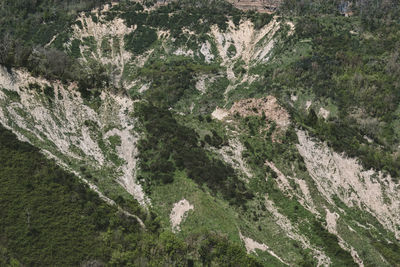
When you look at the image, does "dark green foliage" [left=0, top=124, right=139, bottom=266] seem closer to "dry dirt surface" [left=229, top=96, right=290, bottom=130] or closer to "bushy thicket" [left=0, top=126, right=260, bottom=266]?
"bushy thicket" [left=0, top=126, right=260, bottom=266]

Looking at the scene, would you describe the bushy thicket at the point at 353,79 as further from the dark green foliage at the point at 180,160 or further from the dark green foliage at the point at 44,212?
the dark green foliage at the point at 44,212

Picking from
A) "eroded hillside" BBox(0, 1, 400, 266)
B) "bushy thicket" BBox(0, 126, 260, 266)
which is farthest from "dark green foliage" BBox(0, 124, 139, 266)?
"eroded hillside" BBox(0, 1, 400, 266)

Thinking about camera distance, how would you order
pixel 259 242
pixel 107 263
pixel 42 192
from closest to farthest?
pixel 107 263 → pixel 42 192 → pixel 259 242

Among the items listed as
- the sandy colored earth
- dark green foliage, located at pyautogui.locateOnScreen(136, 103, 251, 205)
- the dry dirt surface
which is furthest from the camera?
the dry dirt surface

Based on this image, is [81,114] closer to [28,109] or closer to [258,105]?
[28,109]

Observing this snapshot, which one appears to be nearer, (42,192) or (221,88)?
(42,192)

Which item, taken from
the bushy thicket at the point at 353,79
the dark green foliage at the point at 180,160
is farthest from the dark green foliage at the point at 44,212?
the bushy thicket at the point at 353,79

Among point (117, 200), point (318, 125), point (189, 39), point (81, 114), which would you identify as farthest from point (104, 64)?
point (117, 200)

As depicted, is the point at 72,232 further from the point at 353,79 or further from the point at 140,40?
the point at 140,40
